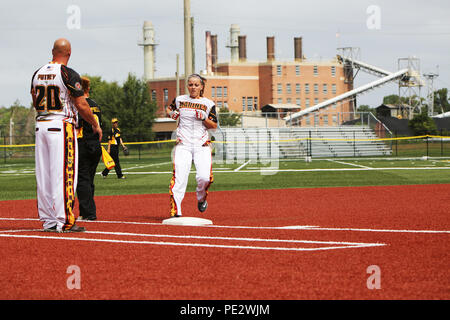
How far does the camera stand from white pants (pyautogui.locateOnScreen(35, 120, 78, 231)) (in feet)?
26.6

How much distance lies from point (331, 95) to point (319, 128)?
71.0 meters

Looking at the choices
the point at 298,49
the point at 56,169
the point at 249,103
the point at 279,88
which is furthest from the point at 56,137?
the point at 298,49

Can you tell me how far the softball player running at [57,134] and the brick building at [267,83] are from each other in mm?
101224

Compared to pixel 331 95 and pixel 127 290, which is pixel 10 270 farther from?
pixel 331 95

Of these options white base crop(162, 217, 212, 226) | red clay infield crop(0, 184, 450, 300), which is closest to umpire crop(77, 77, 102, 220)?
red clay infield crop(0, 184, 450, 300)

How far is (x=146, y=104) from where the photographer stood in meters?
74.3

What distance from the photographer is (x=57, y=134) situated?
8.09 m

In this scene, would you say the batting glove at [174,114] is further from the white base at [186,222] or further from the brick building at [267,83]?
the brick building at [267,83]

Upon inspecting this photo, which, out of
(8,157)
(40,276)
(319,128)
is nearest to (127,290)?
(40,276)

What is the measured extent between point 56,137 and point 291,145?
43.7m

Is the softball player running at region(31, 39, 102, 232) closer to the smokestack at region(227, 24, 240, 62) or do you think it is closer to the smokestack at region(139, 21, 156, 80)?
the smokestack at region(139, 21, 156, 80)

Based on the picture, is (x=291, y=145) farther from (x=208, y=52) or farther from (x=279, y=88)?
(x=279, y=88)

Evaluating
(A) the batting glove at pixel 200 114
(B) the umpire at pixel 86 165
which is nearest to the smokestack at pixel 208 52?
(B) the umpire at pixel 86 165

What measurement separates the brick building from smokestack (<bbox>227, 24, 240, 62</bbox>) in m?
0.56
